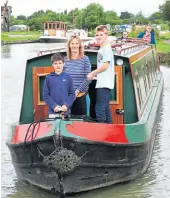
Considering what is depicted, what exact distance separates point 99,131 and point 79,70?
102 centimetres

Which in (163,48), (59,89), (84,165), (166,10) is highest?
(59,89)

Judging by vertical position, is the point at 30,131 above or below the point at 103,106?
below

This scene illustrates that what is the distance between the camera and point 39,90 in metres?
9.17

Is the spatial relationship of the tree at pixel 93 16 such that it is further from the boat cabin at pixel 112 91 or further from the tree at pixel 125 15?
the boat cabin at pixel 112 91

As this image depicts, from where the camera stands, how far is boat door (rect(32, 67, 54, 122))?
911 cm

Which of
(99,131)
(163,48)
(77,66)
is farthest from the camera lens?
(163,48)

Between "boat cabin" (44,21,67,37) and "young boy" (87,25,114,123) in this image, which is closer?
"young boy" (87,25,114,123)

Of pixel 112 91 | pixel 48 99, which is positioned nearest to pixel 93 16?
pixel 112 91

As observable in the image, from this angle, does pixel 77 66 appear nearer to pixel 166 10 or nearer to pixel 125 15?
pixel 166 10

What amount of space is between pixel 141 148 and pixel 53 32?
62.5 m

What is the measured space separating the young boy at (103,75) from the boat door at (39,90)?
0.94 m

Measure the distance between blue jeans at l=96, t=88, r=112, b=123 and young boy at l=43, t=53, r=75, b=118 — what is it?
22.6 inches

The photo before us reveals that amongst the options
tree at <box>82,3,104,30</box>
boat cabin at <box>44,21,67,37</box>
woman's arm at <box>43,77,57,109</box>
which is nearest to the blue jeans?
woman's arm at <box>43,77,57,109</box>

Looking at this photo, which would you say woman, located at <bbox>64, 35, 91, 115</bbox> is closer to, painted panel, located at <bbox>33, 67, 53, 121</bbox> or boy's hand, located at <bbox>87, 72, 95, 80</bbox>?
boy's hand, located at <bbox>87, 72, 95, 80</bbox>
